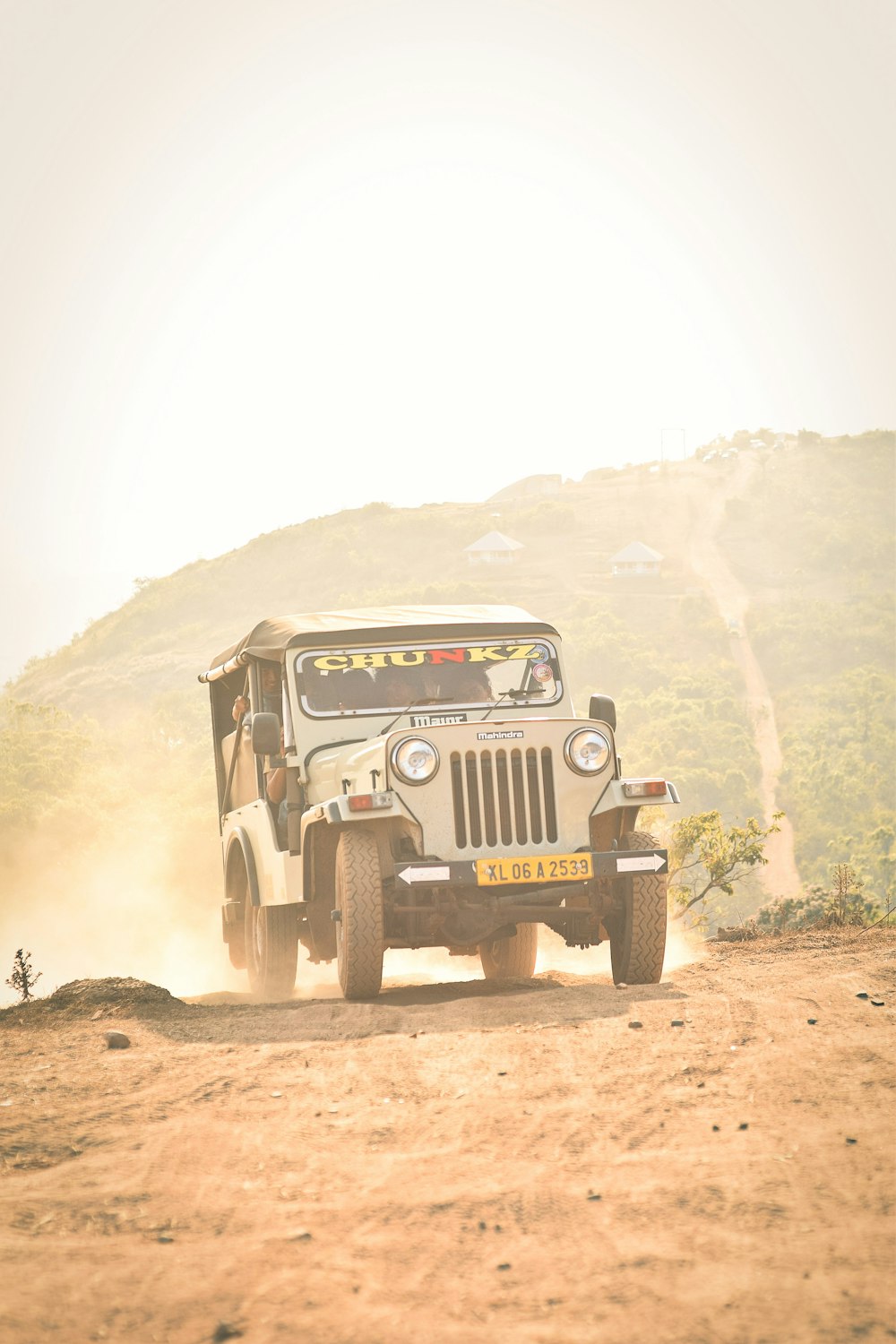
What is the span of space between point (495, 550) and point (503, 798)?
93029 mm

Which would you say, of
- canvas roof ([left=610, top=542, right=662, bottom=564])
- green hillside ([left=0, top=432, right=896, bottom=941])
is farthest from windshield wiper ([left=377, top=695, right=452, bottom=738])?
canvas roof ([left=610, top=542, right=662, bottom=564])

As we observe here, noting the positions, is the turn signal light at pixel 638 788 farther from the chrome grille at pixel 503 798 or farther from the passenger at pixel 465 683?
the passenger at pixel 465 683

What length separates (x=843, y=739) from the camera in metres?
64.4

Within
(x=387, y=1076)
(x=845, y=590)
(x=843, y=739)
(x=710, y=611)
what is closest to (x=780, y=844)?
(x=843, y=739)

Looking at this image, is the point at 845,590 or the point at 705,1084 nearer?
the point at 705,1084

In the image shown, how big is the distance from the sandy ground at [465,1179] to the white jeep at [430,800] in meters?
1.27

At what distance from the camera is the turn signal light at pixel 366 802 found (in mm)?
8523

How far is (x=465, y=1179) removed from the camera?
4562 mm

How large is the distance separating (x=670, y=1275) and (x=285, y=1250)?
3.43 feet

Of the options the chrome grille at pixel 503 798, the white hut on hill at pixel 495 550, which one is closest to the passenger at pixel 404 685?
the chrome grille at pixel 503 798

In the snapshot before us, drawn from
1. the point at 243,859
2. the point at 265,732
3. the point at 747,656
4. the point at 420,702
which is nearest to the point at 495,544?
the point at 747,656

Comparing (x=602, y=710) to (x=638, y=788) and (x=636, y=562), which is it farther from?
(x=636, y=562)

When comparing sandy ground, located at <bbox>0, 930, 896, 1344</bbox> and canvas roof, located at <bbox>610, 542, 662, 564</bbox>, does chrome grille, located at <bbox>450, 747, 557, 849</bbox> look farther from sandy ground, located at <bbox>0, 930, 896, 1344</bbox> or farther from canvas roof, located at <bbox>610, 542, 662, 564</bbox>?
canvas roof, located at <bbox>610, 542, 662, 564</bbox>

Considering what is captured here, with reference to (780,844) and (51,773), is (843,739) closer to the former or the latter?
(780,844)
